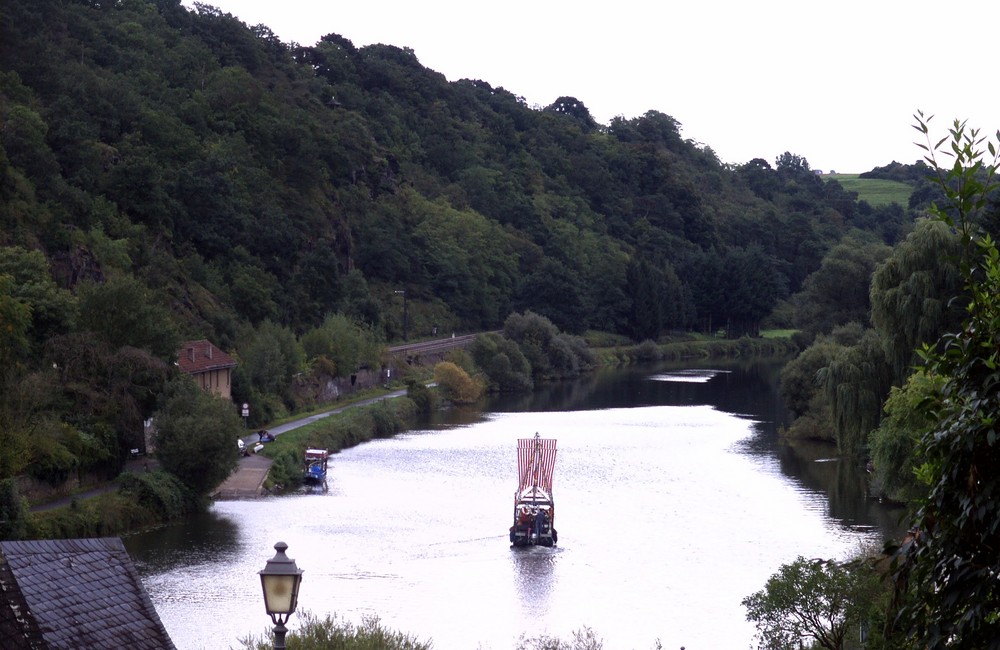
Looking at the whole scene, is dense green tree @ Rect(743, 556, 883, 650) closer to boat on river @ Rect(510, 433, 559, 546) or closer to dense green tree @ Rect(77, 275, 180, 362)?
boat on river @ Rect(510, 433, 559, 546)

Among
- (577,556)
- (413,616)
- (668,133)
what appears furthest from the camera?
(668,133)

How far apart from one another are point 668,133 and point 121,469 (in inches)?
6447

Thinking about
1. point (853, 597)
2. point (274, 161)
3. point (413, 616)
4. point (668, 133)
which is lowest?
point (413, 616)

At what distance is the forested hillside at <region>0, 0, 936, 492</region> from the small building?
1.19 meters

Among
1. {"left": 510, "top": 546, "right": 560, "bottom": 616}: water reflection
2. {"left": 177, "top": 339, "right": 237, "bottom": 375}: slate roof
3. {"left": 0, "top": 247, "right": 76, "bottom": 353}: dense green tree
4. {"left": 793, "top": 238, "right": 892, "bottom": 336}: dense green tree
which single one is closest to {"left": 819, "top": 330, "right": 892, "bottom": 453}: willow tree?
{"left": 510, "top": 546, "right": 560, "bottom": 616}: water reflection

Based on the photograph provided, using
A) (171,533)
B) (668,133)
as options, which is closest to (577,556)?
(171,533)

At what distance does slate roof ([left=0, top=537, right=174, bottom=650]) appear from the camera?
1132 centimetres

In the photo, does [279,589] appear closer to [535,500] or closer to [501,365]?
[535,500]

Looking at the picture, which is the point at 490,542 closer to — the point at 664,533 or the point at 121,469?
the point at 664,533

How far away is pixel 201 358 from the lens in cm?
5503

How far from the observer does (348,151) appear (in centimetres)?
10862

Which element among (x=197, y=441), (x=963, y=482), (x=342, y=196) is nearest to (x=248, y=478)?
(x=197, y=441)

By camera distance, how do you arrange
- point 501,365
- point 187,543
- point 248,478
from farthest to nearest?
1. point 501,365
2. point 248,478
3. point 187,543

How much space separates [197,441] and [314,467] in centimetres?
746
